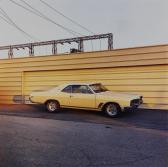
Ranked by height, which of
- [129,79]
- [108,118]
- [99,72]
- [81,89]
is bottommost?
[108,118]

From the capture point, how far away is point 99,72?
49.4 ft

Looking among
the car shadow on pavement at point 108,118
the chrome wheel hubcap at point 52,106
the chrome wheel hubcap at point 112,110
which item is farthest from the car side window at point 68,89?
the chrome wheel hubcap at point 112,110

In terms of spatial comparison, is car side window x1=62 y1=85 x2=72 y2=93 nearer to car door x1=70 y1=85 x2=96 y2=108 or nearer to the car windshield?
car door x1=70 y1=85 x2=96 y2=108

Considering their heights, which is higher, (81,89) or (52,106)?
(81,89)

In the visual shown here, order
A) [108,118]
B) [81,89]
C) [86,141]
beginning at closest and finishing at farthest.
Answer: [86,141] < [108,118] < [81,89]

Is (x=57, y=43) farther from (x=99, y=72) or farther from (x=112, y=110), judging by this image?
(x=112, y=110)

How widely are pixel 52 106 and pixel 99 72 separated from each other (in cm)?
301

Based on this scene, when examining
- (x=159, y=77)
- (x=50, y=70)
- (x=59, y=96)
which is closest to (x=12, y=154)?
(x=59, y=96)

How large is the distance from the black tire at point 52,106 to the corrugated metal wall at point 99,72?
237cm

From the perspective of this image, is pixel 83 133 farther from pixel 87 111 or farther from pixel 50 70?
pixel 50 70

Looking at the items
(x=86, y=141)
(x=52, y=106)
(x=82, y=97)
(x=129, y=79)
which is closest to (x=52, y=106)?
(x=52, y=106)

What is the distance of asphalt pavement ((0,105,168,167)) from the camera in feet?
20.0

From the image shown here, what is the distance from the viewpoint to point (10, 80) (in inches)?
711

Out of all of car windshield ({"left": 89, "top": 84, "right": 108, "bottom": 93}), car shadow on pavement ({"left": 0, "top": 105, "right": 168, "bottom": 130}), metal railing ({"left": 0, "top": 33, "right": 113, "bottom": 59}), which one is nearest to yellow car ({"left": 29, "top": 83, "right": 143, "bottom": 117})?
car windshield ({"left": 89, "top": 84, "right": 108, "bottom": 93})
